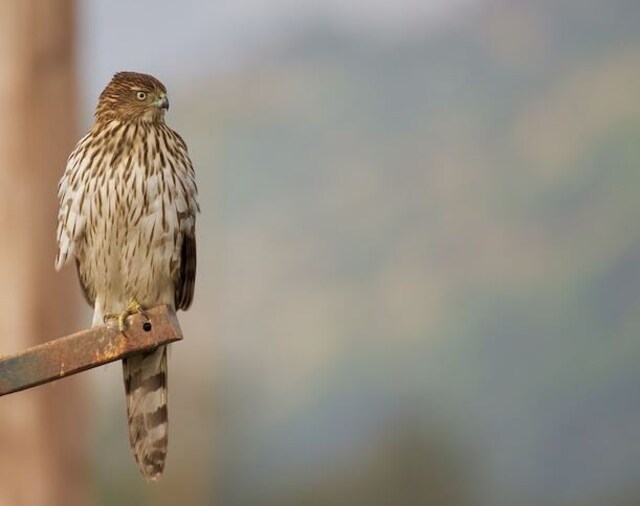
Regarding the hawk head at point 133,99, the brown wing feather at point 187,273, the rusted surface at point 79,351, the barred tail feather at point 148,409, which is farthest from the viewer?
the brown wing feather at point 187,273

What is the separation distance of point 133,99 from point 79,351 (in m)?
1.70

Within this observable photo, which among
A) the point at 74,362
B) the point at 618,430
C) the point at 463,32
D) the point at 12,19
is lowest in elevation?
the point at 618,430

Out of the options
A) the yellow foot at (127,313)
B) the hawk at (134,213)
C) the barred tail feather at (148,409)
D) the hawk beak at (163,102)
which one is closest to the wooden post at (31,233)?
the hawk at (134,213)

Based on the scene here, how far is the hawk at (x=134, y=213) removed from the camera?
6031 mm

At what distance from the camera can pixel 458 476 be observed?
1156 inches

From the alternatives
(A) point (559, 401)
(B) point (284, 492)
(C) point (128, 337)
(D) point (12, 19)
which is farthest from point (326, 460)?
(C) point (128, 337)

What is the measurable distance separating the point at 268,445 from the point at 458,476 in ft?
21.4

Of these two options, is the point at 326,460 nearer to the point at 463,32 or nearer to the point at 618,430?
the point at 618,430

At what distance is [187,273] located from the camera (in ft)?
21.4

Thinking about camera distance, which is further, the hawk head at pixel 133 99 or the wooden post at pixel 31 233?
the wooden post at pixel 31 233

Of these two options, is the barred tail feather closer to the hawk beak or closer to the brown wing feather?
the brown wing feather

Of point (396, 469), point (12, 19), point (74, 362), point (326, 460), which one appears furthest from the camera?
point (326, 460)

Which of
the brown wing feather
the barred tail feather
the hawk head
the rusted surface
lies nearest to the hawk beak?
the hawk head

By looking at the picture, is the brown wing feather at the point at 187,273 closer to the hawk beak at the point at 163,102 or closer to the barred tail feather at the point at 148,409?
the barred tail feather at the point at 148,409
